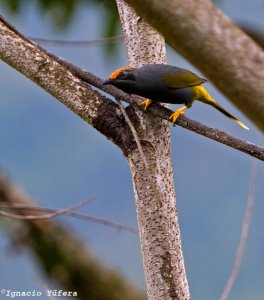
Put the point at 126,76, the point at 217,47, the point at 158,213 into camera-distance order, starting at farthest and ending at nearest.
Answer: the point at 126,76 < the point at 158,213 < the point at 217,47

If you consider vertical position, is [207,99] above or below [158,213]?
above

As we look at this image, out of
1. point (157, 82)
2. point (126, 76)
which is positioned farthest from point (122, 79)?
point (157, 82)

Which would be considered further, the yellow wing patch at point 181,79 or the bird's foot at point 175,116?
the yellow wing patch at point 181,79

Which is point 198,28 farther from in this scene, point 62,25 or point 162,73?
point 62,25

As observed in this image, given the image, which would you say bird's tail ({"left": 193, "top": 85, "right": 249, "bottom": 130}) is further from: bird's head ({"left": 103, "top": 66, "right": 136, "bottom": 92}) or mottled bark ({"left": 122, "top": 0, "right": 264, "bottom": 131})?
mottled bark ({"left": 122, "top": 0, "right": 264, "bottom": 131})

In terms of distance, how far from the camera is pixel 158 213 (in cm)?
213

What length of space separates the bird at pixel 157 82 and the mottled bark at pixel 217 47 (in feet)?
3.28

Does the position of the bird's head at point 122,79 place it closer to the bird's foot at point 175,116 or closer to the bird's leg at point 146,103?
the bird's leg at point 146,103

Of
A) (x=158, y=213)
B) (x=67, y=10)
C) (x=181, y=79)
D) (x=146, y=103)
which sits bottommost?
(x=158, y=213)

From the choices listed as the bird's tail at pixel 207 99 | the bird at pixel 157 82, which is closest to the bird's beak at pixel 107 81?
the bird at pixel 157 82

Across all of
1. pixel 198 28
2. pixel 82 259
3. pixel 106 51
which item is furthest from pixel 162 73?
pixel 106 51

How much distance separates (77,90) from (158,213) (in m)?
0.49

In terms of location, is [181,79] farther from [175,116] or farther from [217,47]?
[217,47]

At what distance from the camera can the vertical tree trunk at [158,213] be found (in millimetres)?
2115
